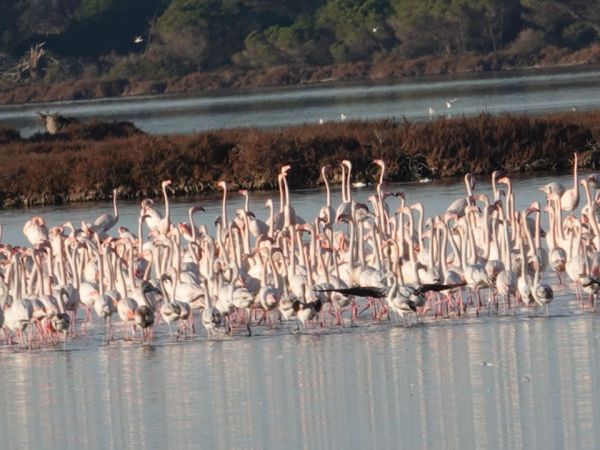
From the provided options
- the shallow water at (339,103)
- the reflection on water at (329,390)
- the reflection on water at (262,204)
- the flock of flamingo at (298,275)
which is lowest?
the reflection on water at (329,390)

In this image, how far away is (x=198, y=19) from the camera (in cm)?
9612

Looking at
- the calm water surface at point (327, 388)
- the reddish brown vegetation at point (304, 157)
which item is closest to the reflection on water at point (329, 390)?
the calm water surface at point (327, 388)

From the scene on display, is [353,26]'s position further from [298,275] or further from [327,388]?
[327,388]

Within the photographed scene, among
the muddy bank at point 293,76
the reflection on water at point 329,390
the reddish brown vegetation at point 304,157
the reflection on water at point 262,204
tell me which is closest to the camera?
the reflection on water at point 329,390

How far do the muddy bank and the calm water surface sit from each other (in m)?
71.2

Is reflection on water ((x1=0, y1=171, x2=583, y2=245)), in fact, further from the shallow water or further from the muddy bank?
the muddy bank

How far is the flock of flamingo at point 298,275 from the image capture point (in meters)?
15.6

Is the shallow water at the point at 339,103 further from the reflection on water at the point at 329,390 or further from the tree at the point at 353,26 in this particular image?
the reflection on water at the point at 329,390

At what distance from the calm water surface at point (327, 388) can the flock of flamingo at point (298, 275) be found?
0.29m

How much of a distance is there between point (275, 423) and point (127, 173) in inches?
752

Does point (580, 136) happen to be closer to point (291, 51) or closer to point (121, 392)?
point (121, 392)

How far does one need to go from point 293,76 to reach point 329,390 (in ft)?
263

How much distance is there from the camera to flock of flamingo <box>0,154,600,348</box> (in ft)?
51.3

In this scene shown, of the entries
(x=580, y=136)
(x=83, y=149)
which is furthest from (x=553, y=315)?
(x=83, y=149)
